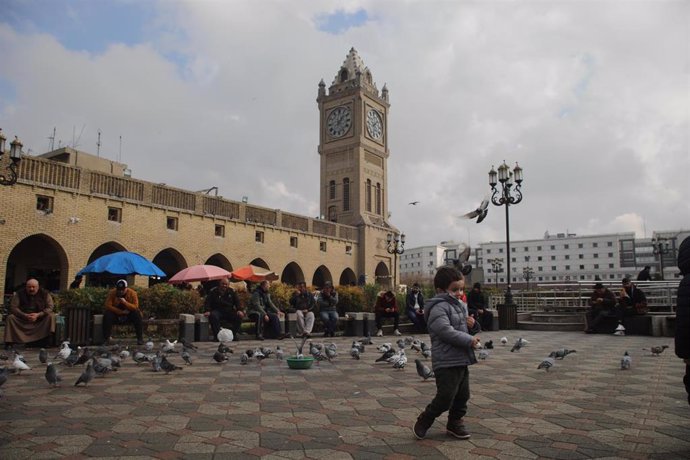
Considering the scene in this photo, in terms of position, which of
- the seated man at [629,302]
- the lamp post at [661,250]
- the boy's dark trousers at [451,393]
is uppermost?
the lamp post at [661,250]

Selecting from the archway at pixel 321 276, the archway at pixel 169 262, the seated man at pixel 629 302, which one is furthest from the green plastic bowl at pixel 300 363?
the archway at pixel 321 276

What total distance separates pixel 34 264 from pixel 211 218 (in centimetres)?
889

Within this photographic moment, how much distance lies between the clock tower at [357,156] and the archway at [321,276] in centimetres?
599

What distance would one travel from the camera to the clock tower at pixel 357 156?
45.9 metres

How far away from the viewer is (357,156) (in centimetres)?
4688

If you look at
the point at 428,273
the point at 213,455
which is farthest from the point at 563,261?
the point at 213,455

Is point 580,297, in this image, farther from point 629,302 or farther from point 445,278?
point 445,278

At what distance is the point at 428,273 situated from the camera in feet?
382

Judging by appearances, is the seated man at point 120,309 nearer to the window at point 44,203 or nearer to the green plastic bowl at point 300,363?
the green plastic bowl at point 300,363

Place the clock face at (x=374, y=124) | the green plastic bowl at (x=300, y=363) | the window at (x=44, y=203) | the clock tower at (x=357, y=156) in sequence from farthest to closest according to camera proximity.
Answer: the clock face at (x=374, y=124), the clock tower at (x=357, y=156), the window at (x=44, y=203), the green plastic bowl at (x=300, y=363)

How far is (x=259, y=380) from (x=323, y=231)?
105 ft

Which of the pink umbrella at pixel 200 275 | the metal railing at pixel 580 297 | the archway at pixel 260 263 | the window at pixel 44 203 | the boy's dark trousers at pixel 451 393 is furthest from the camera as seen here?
the archway at pixel 260 263

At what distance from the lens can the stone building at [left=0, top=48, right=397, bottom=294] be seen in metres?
21.5

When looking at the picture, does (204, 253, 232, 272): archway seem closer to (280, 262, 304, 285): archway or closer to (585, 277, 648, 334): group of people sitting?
(280, 262, 304, 285): archway
